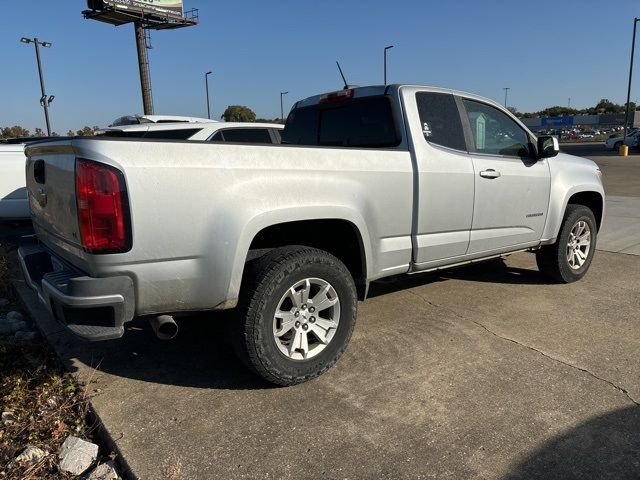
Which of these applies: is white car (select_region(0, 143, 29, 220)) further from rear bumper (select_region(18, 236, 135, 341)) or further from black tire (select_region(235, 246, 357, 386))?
black tire (select_region(235, 246, 357, 386))

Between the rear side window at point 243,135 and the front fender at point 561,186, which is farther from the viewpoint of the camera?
the rear side window at point 243,135

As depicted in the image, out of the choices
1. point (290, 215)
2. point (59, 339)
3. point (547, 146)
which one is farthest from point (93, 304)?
point (547, 146)

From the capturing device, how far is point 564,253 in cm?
517

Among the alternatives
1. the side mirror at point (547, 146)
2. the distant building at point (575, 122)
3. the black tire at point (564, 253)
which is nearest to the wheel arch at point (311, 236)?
the side mirror at point (547, 146)

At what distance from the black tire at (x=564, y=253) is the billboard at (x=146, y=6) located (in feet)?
124

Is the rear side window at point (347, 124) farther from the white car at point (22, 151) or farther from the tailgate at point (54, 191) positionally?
the tailgate at point (54, 191)

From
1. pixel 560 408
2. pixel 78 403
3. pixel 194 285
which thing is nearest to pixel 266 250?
pixel 194 285

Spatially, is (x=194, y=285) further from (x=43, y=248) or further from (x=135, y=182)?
(x=43, y=248)

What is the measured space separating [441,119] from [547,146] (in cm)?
124

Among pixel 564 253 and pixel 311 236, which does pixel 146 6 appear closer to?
pixel 564 253

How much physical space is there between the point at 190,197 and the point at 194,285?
47 cm

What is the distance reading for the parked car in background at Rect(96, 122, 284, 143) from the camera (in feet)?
22.1

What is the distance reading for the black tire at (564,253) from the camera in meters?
5.12

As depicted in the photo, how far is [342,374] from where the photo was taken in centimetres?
338
